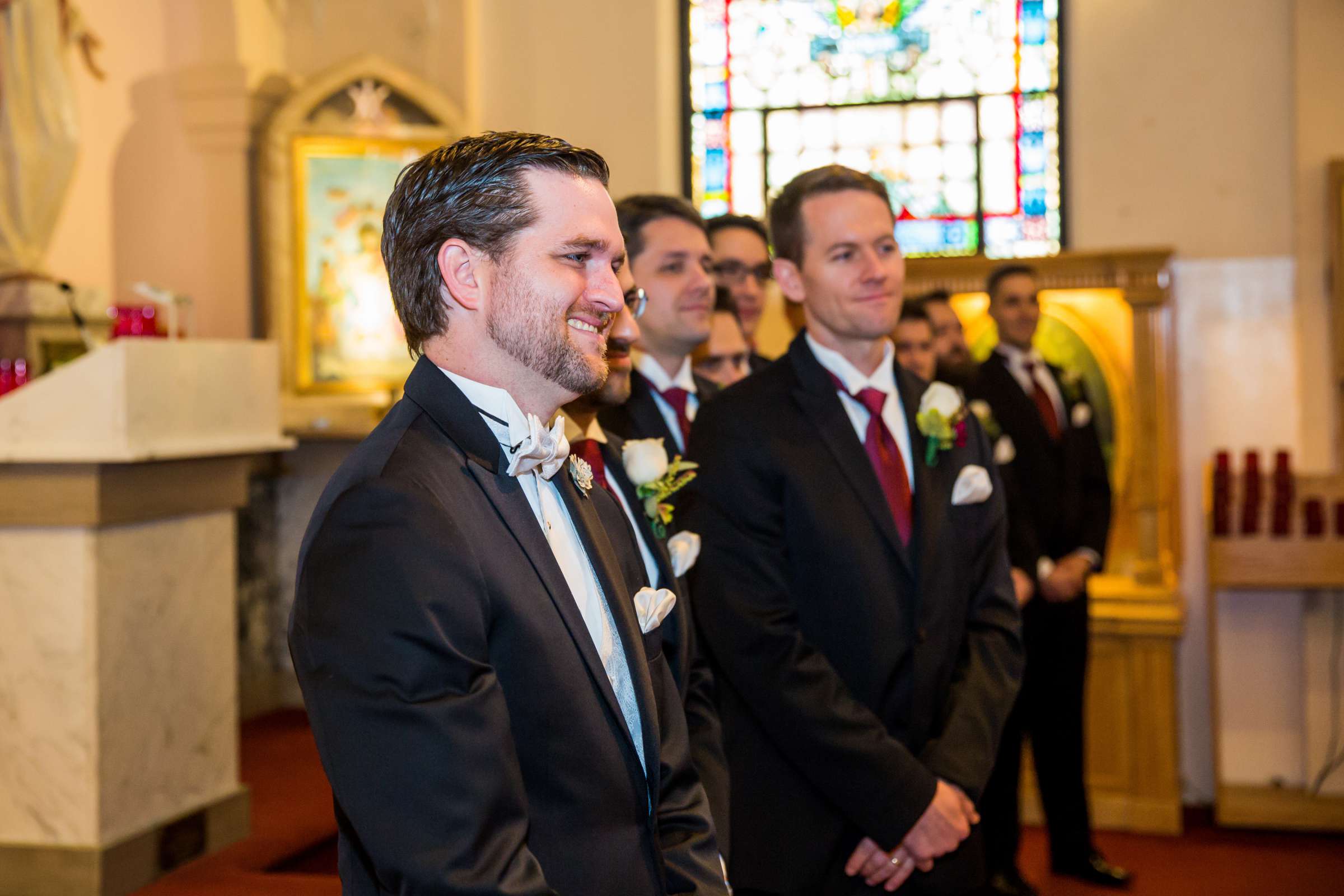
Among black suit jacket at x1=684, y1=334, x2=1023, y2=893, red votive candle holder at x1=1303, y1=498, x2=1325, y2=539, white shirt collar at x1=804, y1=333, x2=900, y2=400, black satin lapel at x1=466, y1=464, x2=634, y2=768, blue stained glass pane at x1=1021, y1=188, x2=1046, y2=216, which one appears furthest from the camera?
blue stained glass pane at x1=1021, y1=188, x2=1046, y2=216

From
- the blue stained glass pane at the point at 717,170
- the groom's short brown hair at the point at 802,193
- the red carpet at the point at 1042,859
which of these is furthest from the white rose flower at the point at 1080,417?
the blue stained glass pane at the point at 717,170

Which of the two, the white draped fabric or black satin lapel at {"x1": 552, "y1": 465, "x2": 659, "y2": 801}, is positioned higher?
the white draped fabric

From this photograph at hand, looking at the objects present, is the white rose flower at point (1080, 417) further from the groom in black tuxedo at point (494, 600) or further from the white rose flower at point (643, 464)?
the groom in black tuxedo at point (494, 600)

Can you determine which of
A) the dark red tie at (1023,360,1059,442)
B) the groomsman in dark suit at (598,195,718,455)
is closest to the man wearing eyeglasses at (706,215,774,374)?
the groomsman in dark suit at (598,195,718,455)

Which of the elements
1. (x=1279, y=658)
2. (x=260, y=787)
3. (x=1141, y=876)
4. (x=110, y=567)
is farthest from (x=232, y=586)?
(x=1279, y=658)

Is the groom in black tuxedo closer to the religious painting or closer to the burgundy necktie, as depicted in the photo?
the burgundy necktie

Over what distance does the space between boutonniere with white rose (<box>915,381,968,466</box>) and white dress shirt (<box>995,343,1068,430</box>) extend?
7.51 ft

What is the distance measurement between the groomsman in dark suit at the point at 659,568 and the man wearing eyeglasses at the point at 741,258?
1.71 meters

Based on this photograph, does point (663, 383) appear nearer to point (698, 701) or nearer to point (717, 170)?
point (698, 701)

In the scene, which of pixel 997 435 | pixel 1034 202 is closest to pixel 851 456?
pixel 997 435

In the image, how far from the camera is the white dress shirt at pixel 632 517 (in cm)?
191

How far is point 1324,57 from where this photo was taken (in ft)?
18.5

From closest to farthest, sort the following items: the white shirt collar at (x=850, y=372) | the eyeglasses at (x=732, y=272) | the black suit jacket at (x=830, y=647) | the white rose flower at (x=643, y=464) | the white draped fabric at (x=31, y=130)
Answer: the white rose flower at (x=643, y=464), the black suit jacket at (x=830, y=647), the white shirt collar at (x=850, y=372), the eyeglasses at (x=732, y=272), the white draped fabric at (x=31, y=130)

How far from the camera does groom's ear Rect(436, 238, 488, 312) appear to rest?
4.99ft
